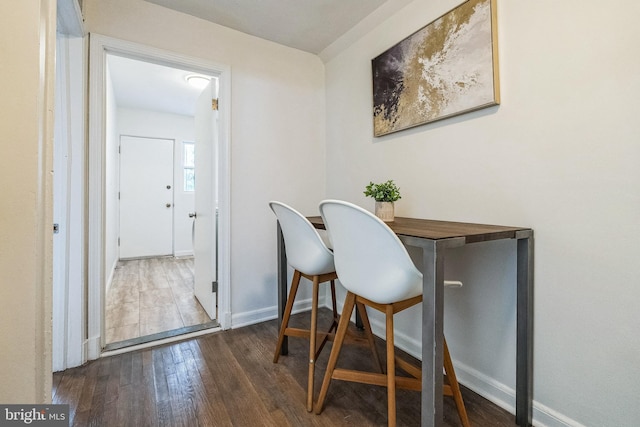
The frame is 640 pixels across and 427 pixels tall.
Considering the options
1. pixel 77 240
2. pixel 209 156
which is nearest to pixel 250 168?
pixel 209 156

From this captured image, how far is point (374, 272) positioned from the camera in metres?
1.08

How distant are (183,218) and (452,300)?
470 centimetres

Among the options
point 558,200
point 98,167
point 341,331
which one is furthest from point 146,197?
point 558,200

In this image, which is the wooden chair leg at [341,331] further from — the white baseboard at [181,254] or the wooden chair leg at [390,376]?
the white baseboard at [181,254]

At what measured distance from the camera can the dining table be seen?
960 mm

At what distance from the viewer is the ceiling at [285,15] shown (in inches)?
75.5

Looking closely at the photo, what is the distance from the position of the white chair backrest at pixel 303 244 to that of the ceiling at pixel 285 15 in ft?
4.62

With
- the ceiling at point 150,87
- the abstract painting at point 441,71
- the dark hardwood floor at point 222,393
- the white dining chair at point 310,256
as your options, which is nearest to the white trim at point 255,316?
the dark hardwood floor at point 222,393

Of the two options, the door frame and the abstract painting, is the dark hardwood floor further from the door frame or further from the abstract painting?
the abstract painting

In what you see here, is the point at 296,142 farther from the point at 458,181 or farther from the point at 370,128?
the point at 458,181

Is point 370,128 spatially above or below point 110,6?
below

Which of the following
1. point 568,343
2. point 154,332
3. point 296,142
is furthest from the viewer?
point 296,142

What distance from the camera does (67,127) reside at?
1660 millimetres

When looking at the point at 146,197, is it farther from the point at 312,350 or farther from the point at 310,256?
the point at 312,350
